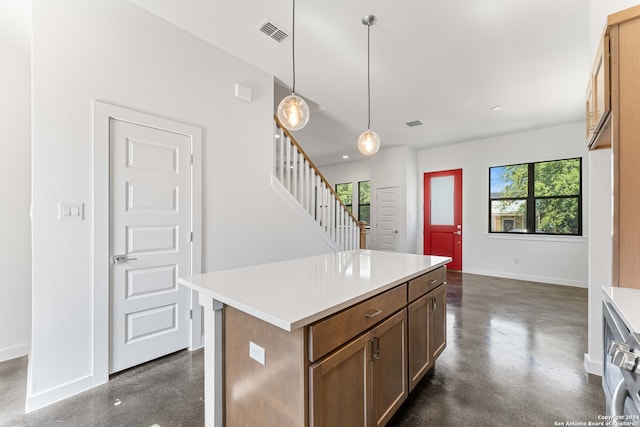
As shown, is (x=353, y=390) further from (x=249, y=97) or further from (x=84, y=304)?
(x=249, y=97)

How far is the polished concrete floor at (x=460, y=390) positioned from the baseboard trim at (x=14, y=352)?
0.10m

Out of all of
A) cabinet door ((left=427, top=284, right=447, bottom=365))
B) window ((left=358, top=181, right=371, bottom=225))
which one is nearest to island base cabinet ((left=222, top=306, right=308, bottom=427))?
cabinet door ((left=427, top=284, right=447, bottom=365))

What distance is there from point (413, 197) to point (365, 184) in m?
1.63

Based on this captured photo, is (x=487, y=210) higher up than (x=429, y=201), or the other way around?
(x=429, y=201)

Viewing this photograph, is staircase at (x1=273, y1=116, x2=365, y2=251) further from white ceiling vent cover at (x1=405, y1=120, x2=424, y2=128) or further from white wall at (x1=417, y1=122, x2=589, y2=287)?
white wall at (x1=417, y1=122, x2=589, y2=287)

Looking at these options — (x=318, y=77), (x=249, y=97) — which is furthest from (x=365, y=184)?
(x=249, y=97)

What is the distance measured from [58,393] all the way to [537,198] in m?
7.03

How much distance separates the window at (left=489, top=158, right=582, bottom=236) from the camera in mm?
4898

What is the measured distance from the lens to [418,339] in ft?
5.94

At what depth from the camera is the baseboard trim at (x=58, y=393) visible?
5.85 ft

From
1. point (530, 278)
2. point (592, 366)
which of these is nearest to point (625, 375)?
point (592, 366)

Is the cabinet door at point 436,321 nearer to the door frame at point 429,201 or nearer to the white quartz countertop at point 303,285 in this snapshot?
the white quartz countertop at point 303,285

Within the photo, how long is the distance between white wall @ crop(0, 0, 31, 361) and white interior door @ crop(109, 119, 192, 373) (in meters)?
1.12

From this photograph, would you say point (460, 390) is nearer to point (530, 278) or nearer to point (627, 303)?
point (627, 303)
